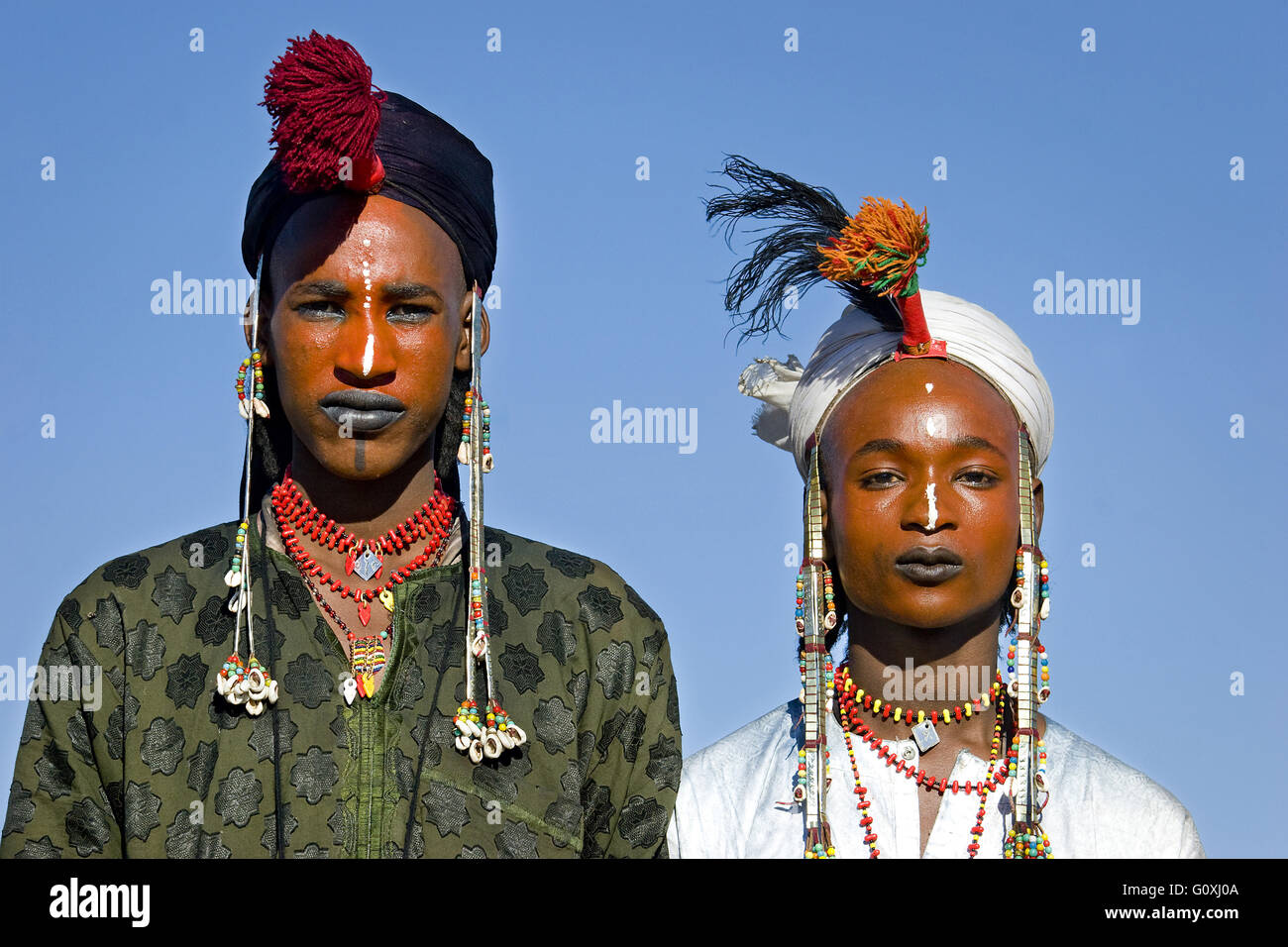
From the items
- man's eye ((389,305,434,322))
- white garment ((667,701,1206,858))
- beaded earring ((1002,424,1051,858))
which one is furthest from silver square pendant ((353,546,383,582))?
beaded earring ((1002,424,1051,858))

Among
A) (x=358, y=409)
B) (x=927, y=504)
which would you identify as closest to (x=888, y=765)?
(x=927, y=504)

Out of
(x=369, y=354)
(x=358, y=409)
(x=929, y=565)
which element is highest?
(x=369, y=354)

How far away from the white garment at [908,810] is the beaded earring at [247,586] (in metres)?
1.49

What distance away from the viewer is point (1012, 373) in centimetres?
685

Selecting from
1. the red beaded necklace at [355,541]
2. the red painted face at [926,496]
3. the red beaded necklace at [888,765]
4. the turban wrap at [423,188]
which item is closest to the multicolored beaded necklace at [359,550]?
the red beaded necklace at [355,541]

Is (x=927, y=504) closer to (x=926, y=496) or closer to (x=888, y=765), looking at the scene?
(x=926, y=496)

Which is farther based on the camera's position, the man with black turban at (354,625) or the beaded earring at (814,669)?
the beaded earring at (814,669)

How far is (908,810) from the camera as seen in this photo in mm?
6594

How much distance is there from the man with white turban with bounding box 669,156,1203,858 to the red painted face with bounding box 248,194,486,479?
1.45 m

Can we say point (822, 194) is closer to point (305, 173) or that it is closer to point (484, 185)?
point (484, 185)

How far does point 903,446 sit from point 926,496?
201 mm

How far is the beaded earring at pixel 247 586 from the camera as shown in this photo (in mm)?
5934

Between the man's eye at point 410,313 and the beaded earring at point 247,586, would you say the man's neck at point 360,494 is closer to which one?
the beaded earring at point 247,586

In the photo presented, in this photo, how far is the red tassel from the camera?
19.5 feet
